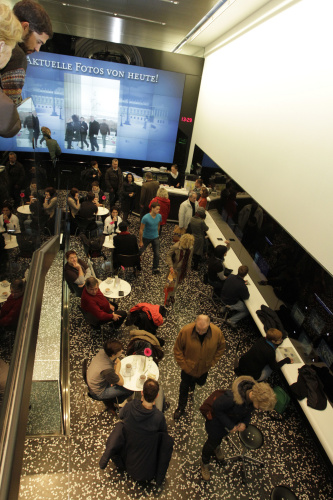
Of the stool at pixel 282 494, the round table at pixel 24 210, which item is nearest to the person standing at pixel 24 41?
the round table at pixel 24 210

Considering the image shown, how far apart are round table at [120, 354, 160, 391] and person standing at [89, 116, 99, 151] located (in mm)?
9113

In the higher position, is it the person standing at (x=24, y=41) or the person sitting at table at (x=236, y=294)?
the person standing at (x=24, y=41)

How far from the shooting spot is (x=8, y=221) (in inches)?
108

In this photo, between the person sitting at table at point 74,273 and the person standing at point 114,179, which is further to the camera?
the person standing at point 114,179

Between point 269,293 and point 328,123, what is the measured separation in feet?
9.56

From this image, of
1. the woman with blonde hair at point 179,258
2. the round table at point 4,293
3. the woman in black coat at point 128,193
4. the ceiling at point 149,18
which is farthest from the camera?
the woman in black coat at point 128,193

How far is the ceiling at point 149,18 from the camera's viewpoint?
705 cm

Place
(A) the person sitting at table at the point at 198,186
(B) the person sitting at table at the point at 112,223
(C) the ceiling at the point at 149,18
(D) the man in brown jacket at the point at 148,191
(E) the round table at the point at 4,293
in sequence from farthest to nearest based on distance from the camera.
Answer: (A) the person sitting at table at the point at 198,186, (D) the man in brown jacket at the point at 148,191, (B) the person sitting at table at the point at 112,223, (C) the ceiling at the point at 149,18, (E) the round table at the point at 4,293

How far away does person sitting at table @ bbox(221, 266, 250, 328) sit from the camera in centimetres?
569

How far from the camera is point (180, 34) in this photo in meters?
10.4

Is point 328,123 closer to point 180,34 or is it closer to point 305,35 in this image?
point 305,35

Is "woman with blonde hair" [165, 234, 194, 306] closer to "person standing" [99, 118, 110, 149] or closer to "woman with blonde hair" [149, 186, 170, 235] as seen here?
"woman with blonde hair" [149, 186, 170, 235]

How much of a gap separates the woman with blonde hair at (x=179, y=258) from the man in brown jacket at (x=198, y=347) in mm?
2096

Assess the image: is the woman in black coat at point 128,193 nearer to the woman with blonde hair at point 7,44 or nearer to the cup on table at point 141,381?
the cup on table at point 141,381
